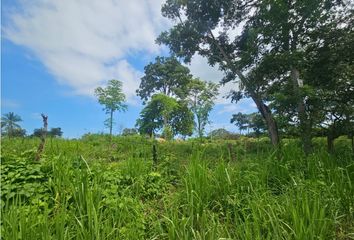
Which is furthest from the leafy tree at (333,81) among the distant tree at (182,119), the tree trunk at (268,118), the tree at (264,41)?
the distant tree at (182,119)

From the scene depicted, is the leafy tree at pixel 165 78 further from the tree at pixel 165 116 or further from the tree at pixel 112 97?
the tree at pixel 112 97

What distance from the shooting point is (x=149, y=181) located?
4.89 metres

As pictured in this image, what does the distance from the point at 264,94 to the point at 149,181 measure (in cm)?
777

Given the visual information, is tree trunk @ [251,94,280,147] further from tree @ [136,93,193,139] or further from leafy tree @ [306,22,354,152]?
tree @ [136,93,193,139]

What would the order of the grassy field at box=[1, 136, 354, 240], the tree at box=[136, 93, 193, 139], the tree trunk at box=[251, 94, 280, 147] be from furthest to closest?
the tree at box=[136, 93, 193, 139] < the tree trunk at box=[251, 94, 280, 147] < the grassy field at box=[1, 136, 354, 240]

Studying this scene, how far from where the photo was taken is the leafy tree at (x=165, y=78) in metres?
33.7

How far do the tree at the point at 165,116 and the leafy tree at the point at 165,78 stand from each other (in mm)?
1978

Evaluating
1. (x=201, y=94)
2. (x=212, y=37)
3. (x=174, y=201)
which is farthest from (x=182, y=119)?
(x=174, y=201)

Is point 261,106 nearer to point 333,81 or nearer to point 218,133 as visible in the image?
point 218,133

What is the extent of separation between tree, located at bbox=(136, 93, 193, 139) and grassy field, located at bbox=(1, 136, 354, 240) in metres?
23.6

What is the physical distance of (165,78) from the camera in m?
34.5

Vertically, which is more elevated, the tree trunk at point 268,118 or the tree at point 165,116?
the tree at point 165,116

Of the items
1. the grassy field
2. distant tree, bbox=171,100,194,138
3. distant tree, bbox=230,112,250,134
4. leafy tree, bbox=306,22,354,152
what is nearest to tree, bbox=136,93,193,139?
distant tree, bbox=171,100,194,138

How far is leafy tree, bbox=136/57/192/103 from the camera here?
33.7m
